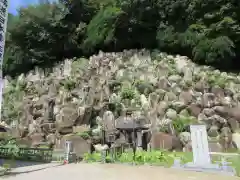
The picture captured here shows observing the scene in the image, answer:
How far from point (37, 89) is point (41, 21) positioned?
8.55 metres

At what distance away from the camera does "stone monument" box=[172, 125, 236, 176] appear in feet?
33.5

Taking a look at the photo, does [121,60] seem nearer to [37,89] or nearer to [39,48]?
[37,89]

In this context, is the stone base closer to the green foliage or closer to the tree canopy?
the tree canopy

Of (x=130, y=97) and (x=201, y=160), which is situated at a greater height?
(x=130, y=97)

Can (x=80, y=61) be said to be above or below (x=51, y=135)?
above

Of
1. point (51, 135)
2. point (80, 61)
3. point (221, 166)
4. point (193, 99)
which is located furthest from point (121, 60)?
point (221, 166)

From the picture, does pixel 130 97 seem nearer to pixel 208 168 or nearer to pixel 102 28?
pixel 102 28

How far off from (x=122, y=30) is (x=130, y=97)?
31.4 ft

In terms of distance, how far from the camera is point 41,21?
30938mm

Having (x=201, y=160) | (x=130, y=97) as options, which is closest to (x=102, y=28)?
(x=130, y=97)

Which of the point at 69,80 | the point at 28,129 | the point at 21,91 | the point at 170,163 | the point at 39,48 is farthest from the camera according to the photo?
the point at 39,48

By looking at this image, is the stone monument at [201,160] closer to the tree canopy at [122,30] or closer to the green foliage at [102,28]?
the tree canopy at [122,30]

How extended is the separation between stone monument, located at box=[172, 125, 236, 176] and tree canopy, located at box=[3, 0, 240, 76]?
13.3m

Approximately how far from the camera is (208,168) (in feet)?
34.7
